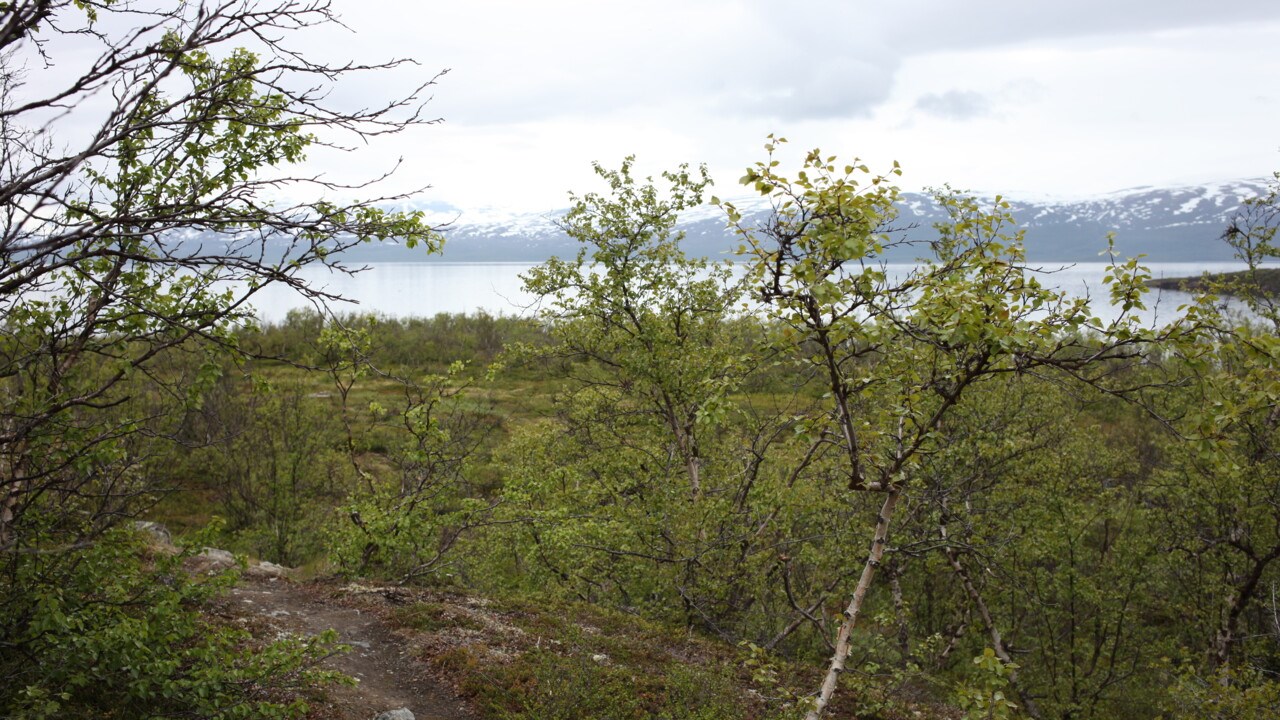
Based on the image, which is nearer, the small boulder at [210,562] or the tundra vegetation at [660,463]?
the tundra vegetation at [660,463]

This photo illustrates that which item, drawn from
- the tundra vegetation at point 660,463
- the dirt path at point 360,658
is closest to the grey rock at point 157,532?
the tundra vegetation at point 660,463

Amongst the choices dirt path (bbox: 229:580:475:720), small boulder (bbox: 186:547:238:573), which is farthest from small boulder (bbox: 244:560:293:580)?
dirt path (bbox: 229:580:475:720)

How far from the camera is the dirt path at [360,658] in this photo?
28.2 feet

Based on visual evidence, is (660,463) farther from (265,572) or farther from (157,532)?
(157,532)

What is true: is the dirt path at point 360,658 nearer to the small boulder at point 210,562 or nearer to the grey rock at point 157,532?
the small boulder at point 210,562

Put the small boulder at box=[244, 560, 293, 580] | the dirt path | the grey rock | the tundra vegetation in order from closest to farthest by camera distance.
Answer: the tundra vegetation → the dirt path → the small boulder at box=[244, 560, 293, 580] → the grey rock

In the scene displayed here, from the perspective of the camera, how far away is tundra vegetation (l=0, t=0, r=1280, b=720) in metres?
5.05

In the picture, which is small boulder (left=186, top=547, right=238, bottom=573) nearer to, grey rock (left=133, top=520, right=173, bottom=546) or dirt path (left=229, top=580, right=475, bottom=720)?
dirt path (left=229, top=580, right=475, bottom=720)

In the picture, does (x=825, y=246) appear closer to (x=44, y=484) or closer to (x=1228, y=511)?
(x=44, y=484)

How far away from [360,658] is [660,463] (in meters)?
8.13

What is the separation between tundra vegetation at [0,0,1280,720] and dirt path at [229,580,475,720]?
427 millimetres

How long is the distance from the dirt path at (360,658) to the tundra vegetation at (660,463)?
427 millimetres

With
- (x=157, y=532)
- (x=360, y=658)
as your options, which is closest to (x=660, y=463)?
(x=360, y=658)

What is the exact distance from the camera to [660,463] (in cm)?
1678
